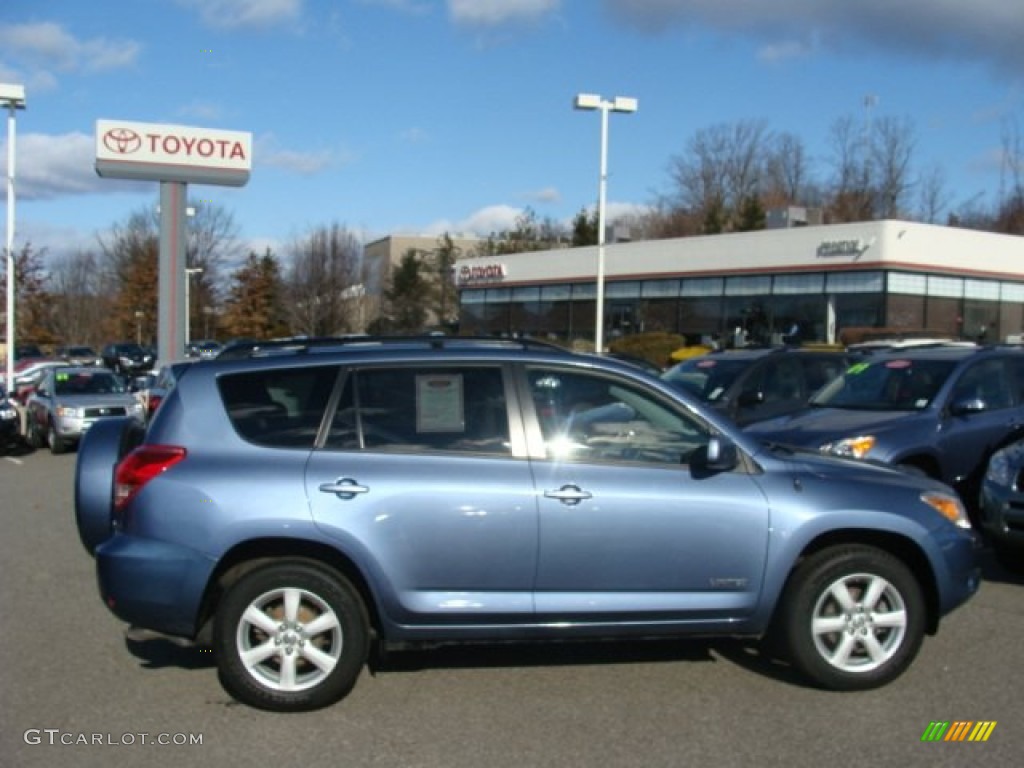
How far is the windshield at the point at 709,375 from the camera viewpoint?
12253mm

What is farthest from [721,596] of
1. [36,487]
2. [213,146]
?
[213,146]

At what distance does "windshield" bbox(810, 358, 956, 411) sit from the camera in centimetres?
951

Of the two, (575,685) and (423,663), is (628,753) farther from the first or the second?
(423,663)

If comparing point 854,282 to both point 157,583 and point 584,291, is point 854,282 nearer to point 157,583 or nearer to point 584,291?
point 584,291

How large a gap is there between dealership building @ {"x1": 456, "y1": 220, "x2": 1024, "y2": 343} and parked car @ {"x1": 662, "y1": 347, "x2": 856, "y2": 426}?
20.1 metres

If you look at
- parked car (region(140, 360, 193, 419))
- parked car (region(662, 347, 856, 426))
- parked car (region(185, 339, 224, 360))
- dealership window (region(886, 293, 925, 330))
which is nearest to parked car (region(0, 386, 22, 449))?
parked car (region(185, 339, 224, 360))

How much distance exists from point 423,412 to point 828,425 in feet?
15.9

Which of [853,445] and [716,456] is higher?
[716,456]

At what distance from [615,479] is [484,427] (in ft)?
2.32

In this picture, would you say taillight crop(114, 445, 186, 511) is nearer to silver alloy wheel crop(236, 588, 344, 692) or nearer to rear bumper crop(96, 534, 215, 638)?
rear bumper crop(96, 534, 215, 638)

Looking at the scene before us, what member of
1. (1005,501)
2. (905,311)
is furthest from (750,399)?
(905,311)

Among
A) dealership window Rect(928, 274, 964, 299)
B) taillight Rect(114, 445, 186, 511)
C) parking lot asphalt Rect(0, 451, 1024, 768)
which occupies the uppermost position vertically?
dealership window Rect(928, 274, 964, 299)

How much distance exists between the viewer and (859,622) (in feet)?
17.5

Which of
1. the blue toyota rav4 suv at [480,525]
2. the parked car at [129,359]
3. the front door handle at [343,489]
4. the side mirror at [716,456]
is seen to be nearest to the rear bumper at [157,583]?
the blue toyota rav4 suv at [480,525]
